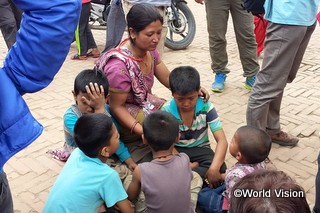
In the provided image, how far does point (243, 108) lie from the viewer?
3.93 metres

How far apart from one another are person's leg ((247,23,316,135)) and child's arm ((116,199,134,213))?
50.7 inches

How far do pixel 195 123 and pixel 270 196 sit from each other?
1.50m

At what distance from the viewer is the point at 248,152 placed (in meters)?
2.27

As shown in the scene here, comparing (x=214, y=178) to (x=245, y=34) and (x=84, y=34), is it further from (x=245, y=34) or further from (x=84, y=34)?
(x=84, y=34)

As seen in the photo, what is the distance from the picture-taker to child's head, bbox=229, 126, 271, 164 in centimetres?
226

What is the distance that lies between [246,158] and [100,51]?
13.9ft

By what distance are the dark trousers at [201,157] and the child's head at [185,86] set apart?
31 centimetres

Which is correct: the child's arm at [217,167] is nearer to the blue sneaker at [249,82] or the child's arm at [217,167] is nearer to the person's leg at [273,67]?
the person's leg at [273,67]

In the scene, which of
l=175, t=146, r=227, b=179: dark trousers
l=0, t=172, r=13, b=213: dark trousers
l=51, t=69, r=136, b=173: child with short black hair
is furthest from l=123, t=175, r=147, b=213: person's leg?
l=0, t=172, r=13, b=213: dark trousers

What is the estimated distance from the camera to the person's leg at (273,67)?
2.66 meters

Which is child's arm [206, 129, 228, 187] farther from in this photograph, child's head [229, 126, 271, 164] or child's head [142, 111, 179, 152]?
child's head [142, 111, 179, 152]

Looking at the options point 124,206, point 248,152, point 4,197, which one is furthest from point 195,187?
point 4,197

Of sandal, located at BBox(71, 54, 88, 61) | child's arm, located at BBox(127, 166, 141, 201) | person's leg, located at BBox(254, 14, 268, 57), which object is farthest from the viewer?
sandal, located at BBox(71, 54, 88, 61)

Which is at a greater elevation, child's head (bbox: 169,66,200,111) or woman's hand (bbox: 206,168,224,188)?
child's head (bbox: 169,66,200,111)
